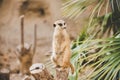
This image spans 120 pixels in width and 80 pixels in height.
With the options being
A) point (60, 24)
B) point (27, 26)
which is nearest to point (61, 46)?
point (60, 24)

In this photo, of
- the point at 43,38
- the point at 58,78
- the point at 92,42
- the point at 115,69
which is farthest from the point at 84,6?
the point at 43,38

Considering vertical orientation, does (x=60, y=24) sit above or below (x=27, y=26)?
above

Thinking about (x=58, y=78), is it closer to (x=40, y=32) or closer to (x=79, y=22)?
(x=79, y=22)

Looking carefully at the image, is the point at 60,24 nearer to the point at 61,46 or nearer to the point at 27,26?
the point at 61,46

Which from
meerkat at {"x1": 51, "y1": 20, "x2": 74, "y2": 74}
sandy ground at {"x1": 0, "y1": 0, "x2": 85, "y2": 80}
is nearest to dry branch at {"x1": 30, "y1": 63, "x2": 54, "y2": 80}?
meerkat at {"x1": 51, "y1": 20, "x2": 74, "y2": 74}

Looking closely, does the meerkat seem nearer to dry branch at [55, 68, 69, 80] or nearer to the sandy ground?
dry branch at [55, 68, 69, 80]

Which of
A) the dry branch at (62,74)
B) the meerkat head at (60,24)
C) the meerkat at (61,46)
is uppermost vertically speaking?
the meerkat head at (60,24)

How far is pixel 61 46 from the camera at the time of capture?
117 cm

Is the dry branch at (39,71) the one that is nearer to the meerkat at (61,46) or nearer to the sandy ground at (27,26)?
the meerkat at (61,46)

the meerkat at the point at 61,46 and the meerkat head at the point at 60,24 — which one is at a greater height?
the meerkat head at the point at 60,24

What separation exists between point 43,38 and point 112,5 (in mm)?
1376

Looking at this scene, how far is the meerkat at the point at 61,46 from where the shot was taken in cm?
117

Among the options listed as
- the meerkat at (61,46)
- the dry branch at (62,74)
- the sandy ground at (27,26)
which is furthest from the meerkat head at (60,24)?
the sandy ground at (27,26)

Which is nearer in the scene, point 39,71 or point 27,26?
point 39,71
